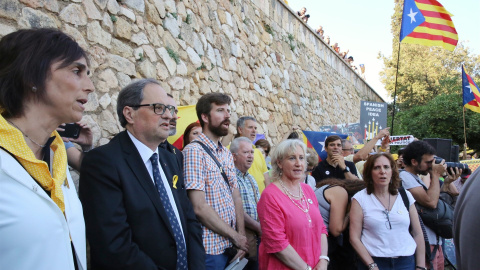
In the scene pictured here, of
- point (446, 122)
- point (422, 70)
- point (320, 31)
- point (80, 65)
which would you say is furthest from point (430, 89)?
point (80, 65)

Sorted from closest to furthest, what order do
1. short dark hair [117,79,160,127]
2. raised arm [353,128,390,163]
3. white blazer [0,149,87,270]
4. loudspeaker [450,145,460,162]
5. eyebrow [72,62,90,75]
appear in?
1. white blazer [0,149,87,270]
2. eyebrow [72,62,90,75]
3. short dark hair [117,79,160,127]
4. raised arm [353,128,390,163]
5. loudspeaker [450,145,460,162]

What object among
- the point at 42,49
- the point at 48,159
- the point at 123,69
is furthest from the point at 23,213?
the point at 123,69

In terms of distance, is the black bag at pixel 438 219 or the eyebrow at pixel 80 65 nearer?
the eyebrow at pixel 80 65

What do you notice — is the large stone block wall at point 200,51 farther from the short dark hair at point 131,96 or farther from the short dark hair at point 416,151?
the short dark hair at point 416,151

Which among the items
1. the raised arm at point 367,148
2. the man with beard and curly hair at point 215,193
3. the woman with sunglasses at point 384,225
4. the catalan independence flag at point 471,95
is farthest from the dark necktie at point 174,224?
the catalan independence flag at point 471,95

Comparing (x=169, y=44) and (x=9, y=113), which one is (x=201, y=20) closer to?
(x=169, y=44)

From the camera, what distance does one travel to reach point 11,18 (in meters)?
3.13

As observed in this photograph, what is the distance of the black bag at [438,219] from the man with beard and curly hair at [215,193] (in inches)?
76.4

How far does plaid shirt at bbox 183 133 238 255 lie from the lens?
2832 millimetres

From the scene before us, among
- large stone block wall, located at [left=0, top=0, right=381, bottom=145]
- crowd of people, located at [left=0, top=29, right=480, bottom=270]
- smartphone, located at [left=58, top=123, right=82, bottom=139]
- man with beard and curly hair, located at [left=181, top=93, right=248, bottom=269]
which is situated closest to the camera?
crowd of people, located at [left=0, top=29, right=480, bottom=270]

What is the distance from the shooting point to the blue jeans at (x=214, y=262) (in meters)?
2.82

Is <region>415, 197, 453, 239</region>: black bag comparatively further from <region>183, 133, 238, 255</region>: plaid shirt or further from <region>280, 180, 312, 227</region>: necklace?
<region>183, 133, 238, 255</region>: plaid shirt

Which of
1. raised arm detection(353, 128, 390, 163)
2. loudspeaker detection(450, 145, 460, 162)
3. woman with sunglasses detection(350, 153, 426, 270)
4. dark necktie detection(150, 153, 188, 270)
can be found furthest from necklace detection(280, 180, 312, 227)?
loudspeaker detection(450, 145, 460, 162)

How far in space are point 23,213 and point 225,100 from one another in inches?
88.8
